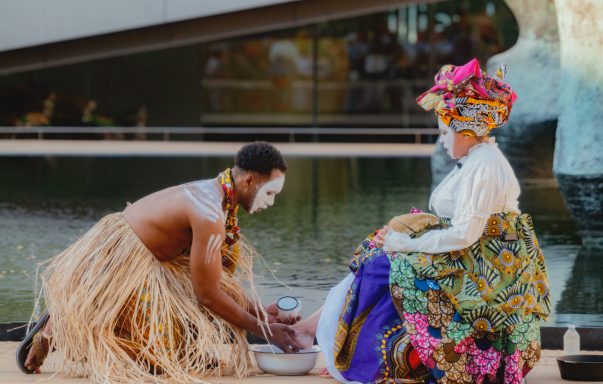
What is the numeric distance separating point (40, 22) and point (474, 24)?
9.23 metres

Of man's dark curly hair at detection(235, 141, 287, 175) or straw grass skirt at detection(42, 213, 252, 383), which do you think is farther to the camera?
man's dark curly hair at detection(235, 141, 287, 175)

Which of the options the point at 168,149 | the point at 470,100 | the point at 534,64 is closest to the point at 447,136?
the point at 470,100

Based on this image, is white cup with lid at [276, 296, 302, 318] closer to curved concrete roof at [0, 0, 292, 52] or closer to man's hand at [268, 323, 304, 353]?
man's hand at [268, 323, 304, 353]

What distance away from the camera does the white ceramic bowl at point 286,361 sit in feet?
17.1

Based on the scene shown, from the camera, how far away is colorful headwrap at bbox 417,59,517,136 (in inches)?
197

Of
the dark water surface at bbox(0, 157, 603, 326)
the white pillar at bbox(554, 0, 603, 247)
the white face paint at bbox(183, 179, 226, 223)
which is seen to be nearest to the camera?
the white face paint at bbox(183, 179, 226, 223)

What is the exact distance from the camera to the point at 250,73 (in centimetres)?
2912

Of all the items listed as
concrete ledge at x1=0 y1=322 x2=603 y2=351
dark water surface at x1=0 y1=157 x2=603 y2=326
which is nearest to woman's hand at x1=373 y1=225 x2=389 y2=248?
concrete ledge at x1=0 y1=322 x2=603 y2=351

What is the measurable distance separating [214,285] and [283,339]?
14.5 inches

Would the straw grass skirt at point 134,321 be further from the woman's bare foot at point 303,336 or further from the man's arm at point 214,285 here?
the woman's bare foot at point 303,336

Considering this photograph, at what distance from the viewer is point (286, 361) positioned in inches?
205

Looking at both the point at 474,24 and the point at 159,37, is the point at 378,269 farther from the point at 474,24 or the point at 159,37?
the point at 474,24

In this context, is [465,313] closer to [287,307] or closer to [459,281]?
[459,281]

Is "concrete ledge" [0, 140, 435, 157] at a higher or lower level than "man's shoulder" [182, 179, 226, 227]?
lower
